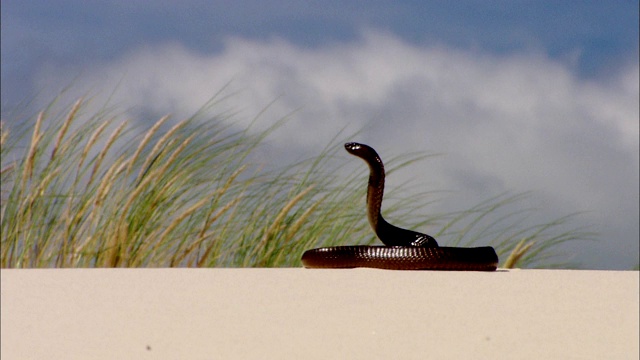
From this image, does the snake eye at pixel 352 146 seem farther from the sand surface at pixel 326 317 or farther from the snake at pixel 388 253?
the sand surface at pixel 326 317

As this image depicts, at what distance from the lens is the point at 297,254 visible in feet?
12.8

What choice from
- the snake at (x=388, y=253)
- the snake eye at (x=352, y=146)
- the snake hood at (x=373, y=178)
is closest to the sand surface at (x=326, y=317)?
the snake at (x=388, y=253)

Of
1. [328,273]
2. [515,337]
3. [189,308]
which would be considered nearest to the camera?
[515,337]

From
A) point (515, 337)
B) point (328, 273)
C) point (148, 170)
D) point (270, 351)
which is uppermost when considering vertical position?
point (148, 170)

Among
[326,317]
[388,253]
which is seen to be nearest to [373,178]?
[388,253]

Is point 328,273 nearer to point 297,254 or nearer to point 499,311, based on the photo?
point 499,311

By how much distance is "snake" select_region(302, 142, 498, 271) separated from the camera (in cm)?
296

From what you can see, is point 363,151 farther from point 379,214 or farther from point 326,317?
point 326,317

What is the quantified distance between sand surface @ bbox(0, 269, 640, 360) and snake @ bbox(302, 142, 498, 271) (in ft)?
0.90

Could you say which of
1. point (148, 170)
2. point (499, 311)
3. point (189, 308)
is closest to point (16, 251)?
point (148, 170)

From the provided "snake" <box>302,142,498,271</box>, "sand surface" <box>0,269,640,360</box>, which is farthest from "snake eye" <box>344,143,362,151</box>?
"sand surface" <box>0,269,640,360</box>

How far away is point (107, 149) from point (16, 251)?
2.24 feet

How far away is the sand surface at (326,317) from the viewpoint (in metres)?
2.32

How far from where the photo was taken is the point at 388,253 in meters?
3.00
